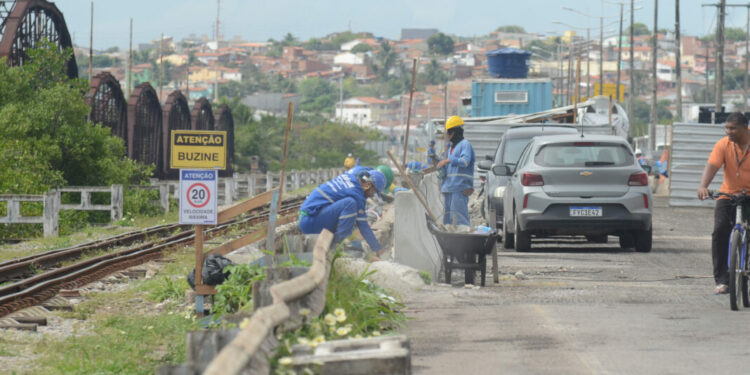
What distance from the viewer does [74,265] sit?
1947cm

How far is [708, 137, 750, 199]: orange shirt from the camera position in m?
11.8

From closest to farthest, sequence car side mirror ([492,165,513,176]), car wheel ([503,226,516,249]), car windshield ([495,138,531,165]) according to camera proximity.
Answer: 1. car side mirror ([492,165,513,176])
2. car wheel ([503,226,516,249])
3. car windshield ([495,138,531,165])

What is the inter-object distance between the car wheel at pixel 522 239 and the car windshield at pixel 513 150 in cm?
392

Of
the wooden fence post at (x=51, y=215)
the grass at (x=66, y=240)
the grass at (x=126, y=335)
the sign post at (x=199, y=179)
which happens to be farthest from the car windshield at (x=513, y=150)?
the wooden fence post at (x=51, y=215)

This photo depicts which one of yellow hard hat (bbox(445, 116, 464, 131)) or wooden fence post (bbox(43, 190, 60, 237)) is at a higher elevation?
yellow hard hat (bbox(445, 116, 464, 131))

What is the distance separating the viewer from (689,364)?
8141 mm

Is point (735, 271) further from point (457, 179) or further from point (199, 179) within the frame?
point (457, 179)

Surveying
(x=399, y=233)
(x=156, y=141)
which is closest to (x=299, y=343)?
(x=399, y=233)

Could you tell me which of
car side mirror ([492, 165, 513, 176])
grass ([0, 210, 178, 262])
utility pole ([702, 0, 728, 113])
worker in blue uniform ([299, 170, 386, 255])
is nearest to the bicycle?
worker in blue uniform ([299, 170, 386, 255])

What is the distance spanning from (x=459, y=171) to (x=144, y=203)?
72.9 feet

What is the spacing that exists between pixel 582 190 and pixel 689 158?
61.6 feet

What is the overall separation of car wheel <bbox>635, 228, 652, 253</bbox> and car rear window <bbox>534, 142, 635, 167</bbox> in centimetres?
103

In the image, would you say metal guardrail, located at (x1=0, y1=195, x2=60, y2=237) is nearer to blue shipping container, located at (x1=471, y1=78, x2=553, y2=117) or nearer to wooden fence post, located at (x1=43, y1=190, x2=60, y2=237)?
wooden fence post, located at (x1=43, y1=190, x2=60, y2=237)

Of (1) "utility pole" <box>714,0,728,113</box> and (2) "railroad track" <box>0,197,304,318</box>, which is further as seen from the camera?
(1) "utility pole" <box>714,0,728,113</box>
